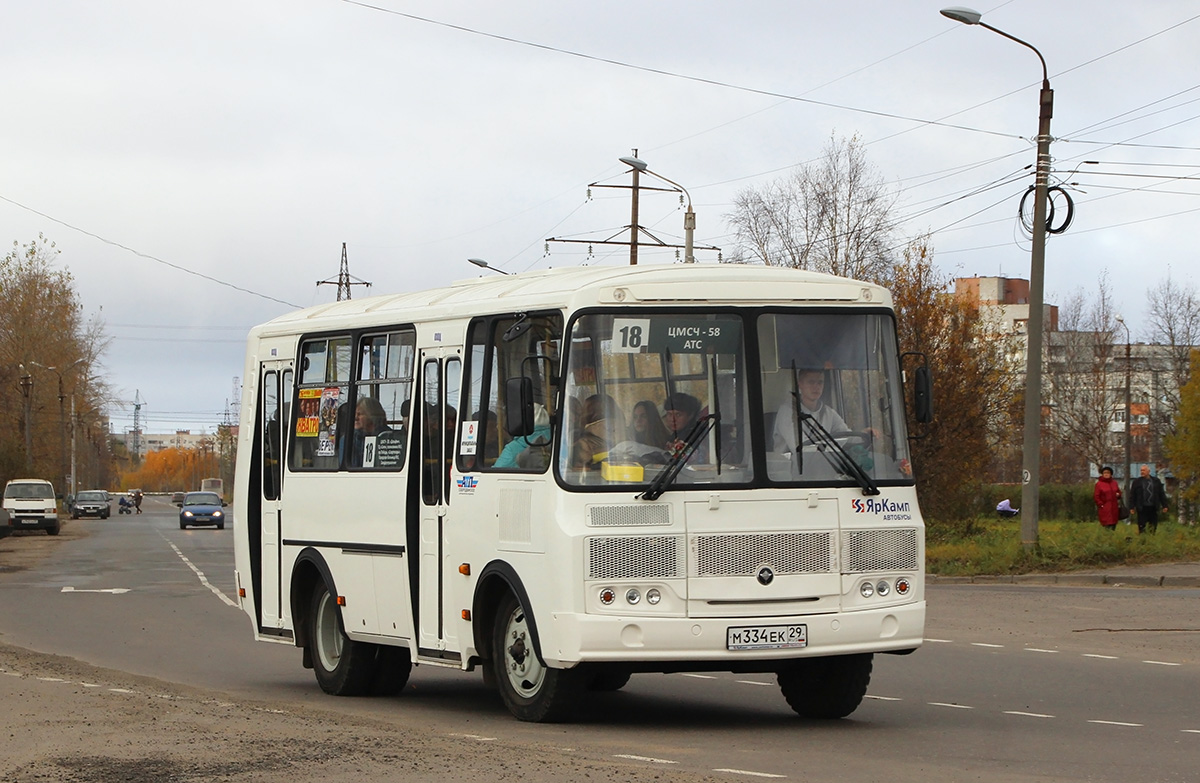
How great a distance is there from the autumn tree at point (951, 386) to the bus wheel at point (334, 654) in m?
29.0

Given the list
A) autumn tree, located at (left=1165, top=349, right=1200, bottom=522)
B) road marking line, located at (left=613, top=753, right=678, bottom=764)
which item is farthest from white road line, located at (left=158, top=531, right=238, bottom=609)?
autumn tree, located at (left=1165, top=349, right=1200, bottom=522)

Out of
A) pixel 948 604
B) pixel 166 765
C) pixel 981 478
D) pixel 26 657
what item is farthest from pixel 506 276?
pixel 981 478

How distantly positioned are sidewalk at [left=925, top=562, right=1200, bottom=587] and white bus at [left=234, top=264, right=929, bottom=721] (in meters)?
15.0

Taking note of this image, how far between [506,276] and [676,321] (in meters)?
2.25

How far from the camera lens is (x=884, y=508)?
11008 millimetres

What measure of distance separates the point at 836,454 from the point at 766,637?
1287 mm

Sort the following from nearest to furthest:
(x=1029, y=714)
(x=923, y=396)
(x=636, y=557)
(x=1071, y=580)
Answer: (x=636, y=557) → (x=923, y=396) → (x=1029, y=714) → (x=1071, y=580)

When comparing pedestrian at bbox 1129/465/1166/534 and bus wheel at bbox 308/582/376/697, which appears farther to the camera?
pedestrian at bbox 1129/465/1166/534

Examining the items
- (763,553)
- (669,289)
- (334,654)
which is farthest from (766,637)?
(334,654)

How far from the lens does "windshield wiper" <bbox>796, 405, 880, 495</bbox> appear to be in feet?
35.8

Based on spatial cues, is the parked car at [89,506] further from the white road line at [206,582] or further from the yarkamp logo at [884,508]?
the yarkamp logo at [884,508]

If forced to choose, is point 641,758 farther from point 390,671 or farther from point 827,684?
point 390,671

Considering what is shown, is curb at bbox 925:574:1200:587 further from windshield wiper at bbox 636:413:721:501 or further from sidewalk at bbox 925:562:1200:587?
windshield wiper at bbox 636:413:721:501

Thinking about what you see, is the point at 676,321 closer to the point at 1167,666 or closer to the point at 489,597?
the point at 489,597
